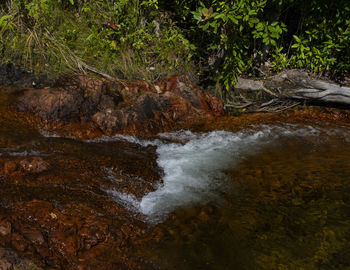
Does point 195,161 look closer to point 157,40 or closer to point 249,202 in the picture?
point 249,202

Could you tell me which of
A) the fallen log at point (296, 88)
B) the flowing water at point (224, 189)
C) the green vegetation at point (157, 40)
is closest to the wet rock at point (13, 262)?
the flowing water at point (224, 189)

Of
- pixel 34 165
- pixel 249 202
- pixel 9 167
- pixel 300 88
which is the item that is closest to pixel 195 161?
pixel 249 202

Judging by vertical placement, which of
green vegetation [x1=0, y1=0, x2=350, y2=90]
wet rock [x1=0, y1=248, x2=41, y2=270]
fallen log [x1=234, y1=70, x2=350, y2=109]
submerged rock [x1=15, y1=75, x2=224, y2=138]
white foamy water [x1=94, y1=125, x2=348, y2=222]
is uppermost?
green vegetation [x1=0, y1=0, x2=350, y2=90]

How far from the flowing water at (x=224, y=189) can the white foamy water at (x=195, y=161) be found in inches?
0.5

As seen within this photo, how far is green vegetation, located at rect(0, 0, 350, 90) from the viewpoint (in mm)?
5332

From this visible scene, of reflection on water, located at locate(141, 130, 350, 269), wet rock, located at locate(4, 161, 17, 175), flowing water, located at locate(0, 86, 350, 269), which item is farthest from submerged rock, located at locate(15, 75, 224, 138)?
reflection on water, located at locate(141, 130, 350, 269)

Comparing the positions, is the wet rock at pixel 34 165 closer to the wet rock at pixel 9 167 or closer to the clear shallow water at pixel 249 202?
the wet rock at pixel 9 167

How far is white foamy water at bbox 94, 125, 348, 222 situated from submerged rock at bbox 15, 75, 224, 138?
Result: 1.01ft

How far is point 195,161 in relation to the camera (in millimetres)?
4309

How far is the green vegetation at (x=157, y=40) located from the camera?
5332mm

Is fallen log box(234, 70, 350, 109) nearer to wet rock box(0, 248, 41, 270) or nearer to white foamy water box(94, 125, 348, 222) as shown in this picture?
white foamy water box(94, 125, 348, 222)

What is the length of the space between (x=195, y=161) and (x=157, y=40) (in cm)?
289

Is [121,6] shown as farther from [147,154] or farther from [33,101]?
[147,154]

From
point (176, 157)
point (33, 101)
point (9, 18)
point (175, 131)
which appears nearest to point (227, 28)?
point (175, 131)
